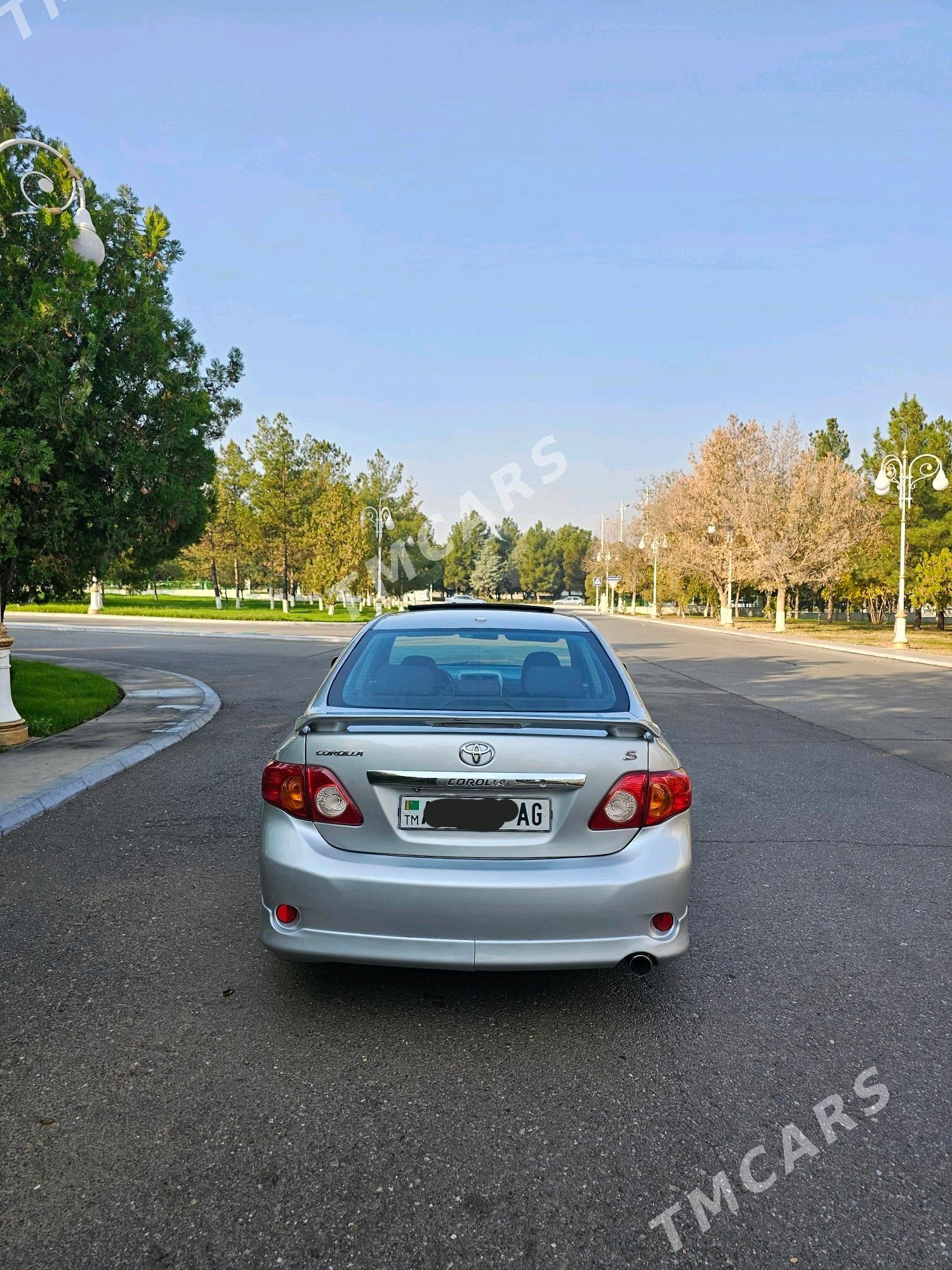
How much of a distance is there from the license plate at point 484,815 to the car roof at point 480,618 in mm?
1365

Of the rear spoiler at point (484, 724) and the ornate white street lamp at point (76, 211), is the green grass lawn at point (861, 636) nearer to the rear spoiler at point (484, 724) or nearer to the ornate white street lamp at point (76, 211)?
the ornate white street lamp at point (76, 211)

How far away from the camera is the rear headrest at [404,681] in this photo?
148 inches

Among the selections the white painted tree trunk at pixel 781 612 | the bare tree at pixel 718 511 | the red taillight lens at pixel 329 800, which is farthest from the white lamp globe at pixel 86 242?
the bare tree at pixel 718 511

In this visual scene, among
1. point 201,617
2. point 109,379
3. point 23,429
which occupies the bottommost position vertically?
point 201,617

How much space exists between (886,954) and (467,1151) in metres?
2.42

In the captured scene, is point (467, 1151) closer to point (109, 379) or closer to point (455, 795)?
point (455, 795)

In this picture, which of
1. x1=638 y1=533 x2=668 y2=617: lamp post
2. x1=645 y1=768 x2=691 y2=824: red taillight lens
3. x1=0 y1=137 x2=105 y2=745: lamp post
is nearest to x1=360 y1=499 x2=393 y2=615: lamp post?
x1=638 y1=533 x2=668 y2=617: lamp post

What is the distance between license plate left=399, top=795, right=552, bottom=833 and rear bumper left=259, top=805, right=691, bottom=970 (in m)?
0.12

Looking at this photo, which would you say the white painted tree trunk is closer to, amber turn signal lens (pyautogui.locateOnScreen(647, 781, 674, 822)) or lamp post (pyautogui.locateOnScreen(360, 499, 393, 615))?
lamp post (pyautogui.locateOnScreen(360, 499, 393, 615))

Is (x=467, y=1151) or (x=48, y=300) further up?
(x=48, y=300)

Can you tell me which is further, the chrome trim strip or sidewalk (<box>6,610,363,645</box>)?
sidewalk (<box>6,610,363,645</box>)

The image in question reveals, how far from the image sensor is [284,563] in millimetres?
61344

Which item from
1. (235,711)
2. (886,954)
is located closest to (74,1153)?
(886,954)

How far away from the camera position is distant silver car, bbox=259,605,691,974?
2979 mm
